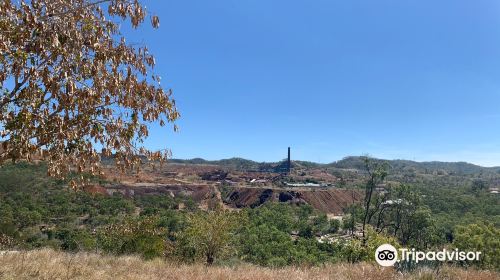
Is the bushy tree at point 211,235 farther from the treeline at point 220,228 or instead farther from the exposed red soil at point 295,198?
the exposed red soil at point 295,198

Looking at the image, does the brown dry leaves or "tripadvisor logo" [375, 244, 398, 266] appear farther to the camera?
"tripadvisor logo" [375, 244, 398, 266]

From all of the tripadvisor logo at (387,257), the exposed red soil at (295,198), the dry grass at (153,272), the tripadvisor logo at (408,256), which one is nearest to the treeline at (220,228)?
the dry grass at (153,272)

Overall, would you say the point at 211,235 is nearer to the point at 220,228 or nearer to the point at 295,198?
the point at 220,228

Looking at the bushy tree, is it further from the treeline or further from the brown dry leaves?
the brown dry leaves

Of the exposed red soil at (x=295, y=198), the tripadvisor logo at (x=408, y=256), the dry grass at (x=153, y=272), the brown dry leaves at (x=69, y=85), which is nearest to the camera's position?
the brown dry leaves at (x=69, y=85)

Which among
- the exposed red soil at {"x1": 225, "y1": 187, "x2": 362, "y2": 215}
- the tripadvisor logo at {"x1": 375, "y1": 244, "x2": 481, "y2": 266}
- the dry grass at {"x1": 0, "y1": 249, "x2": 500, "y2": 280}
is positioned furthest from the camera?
the exposed red soil at {"x1": 225, "y1": 187, "x2": 362, "y2": 215}

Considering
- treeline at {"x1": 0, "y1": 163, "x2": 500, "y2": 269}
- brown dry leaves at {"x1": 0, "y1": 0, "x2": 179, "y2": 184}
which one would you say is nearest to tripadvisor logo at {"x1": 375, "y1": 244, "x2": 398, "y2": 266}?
treeline at {"x1": 0, "y1": 163, "x2": 500, "y2": 269}

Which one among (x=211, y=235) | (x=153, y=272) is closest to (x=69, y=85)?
(x=153, y=272)

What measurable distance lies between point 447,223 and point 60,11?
185 ft

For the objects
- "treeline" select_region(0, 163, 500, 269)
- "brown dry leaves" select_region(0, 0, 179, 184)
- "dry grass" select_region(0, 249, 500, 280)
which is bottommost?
"treeline" select_region(0, 163, 500, 269)

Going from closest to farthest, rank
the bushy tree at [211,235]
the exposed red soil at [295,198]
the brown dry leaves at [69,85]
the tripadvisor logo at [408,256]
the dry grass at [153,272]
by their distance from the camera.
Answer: the brown dry leaves at [69,85]
the dry grass at [153,272]
the tripadvisor logo at [408,256]
the bushy tree at [211,235]
the exposed red soil at [295,198]

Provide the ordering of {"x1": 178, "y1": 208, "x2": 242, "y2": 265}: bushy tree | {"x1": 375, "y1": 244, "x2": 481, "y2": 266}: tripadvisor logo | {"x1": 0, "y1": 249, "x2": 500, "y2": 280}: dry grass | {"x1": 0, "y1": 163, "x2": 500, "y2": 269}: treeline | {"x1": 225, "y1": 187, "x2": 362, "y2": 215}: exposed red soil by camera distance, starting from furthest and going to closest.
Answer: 1. {"x1": 225, "y1": 187, "x2": 362, "y2": 215}: exposed red soil
2. {"x1": 0, "y1": 163, "x2": 500, "y2": 269}: treeline
3. {"x1": 178, "y1": 208, "x2": 242, "y2": 265}: bushy tree
4. {"x1": 375, "y1": 244, "x2": 481, "y2": 266}: tripadvisor logo
5. {"x1": 0, "y1": 249, "x2": 500, "y2": 280}: dry grass

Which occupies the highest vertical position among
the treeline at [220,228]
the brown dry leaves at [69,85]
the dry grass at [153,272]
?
the brown dry leaves at [69,85]

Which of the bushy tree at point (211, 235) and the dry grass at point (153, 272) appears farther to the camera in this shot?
the bushy tree at point (211, 235)
